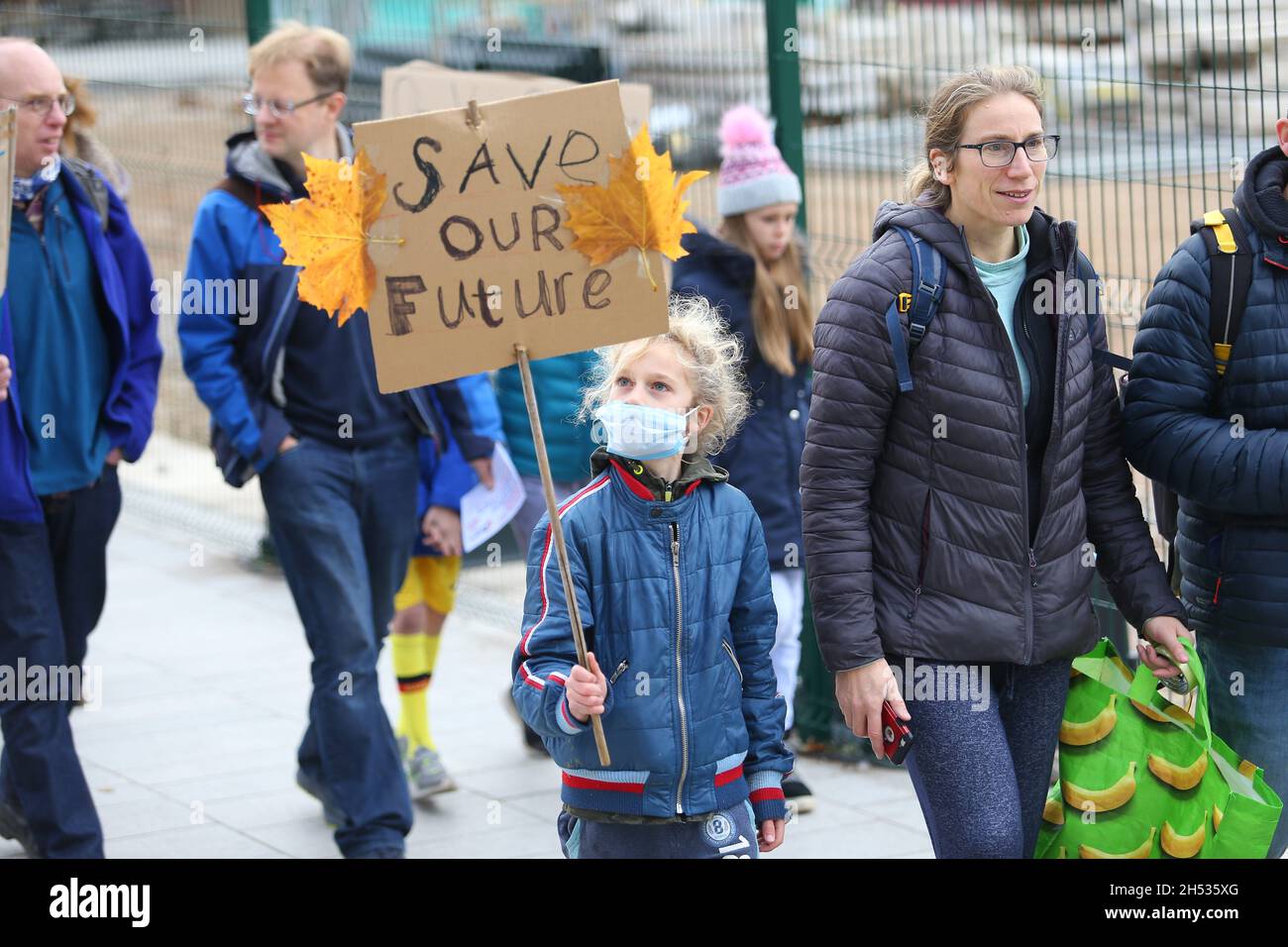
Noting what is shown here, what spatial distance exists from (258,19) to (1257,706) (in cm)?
666

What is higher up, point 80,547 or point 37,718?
point 80,547

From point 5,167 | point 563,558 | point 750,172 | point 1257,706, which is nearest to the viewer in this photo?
point 563,558

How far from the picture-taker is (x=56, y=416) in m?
5.22

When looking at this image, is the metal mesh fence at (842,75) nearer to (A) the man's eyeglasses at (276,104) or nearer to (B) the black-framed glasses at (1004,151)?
(B) the black-framed glasses at (1004,151)

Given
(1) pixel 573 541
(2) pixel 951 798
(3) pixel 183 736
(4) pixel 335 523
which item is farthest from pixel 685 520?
(3) pixel 183 736

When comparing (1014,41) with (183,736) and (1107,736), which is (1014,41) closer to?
(1107,736)

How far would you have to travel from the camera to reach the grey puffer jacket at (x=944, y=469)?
12.0 feet

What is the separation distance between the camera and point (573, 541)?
12.3ft

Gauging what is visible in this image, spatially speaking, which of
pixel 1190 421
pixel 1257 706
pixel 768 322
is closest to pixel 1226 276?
pixel 1190 421

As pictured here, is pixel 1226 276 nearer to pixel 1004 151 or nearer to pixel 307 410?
pixel 1004 151

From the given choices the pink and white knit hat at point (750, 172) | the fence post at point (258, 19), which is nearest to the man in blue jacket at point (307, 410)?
the pink and white knit hat at point (750, 172)

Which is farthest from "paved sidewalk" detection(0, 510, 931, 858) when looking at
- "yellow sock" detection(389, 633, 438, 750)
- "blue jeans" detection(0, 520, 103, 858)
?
"blue jeans" detection(0, 520, 103, 858)

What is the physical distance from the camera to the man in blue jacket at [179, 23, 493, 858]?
541 centimetres
